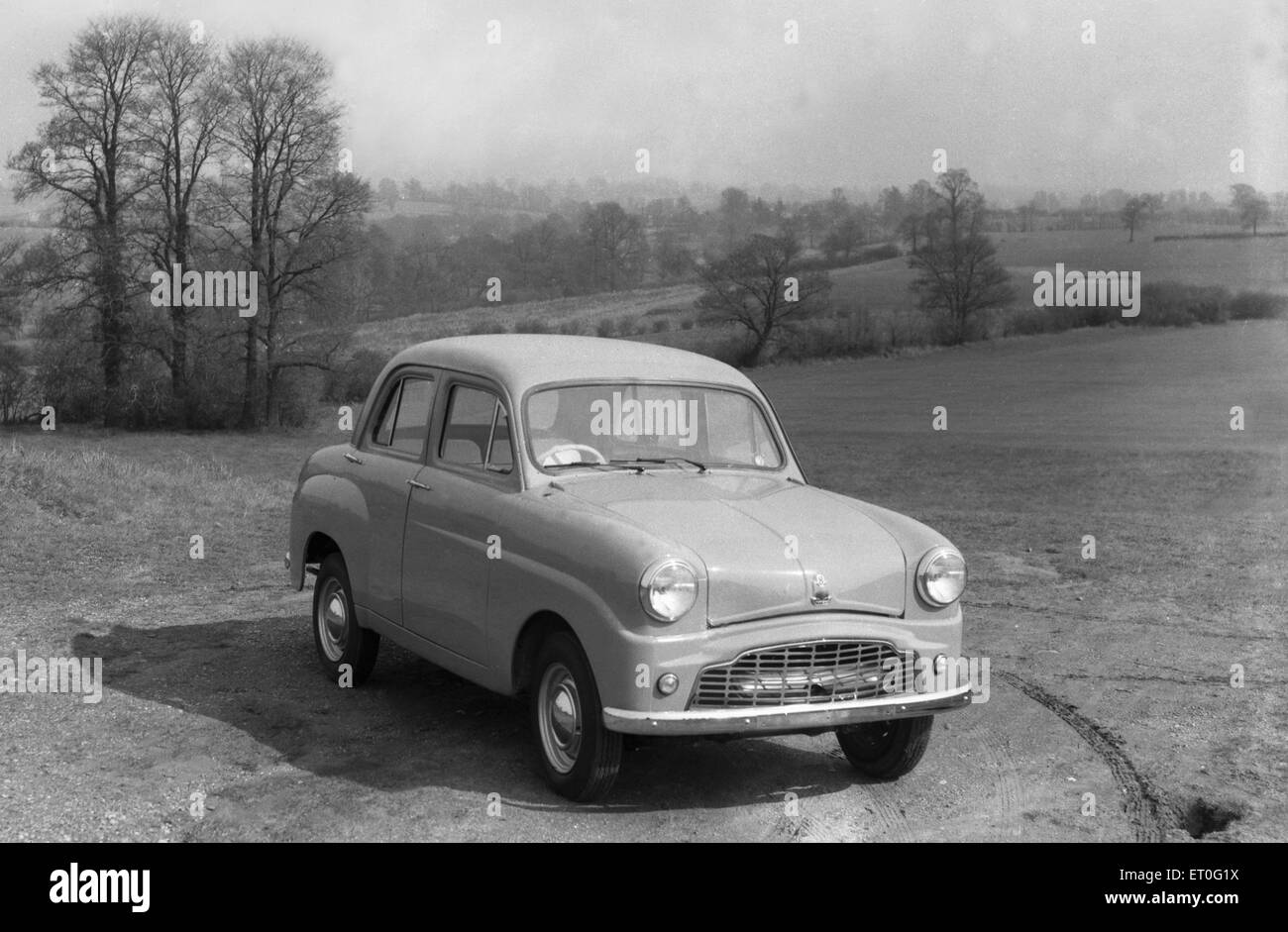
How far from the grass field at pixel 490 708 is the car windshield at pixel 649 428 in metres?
1.45

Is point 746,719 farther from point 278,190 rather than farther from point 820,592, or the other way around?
point 278,190

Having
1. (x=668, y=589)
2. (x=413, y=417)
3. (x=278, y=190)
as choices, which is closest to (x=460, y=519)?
(x=413, y=417)

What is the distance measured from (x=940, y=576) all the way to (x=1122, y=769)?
147 centimetres

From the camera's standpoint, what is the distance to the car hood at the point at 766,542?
589 cm

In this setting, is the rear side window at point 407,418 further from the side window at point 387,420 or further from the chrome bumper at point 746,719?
the chrome bumper at point 746,719

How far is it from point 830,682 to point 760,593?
0.48 metres

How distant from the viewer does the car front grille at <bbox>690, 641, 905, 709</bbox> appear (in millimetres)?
5852

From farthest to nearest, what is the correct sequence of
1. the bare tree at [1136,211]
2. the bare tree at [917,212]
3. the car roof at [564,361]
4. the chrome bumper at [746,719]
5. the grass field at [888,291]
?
1. the bare tree at [1136,211]
2. the bare tree at [917,212]
3. the grass field at [888,291]
4. the car roof at [564,361]
5. the chrome bumper at [746,719]

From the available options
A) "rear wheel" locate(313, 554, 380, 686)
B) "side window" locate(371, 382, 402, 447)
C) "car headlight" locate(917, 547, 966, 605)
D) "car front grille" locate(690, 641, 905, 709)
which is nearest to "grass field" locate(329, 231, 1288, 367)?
"rear wheel" locate(313, 554, 380, 686)

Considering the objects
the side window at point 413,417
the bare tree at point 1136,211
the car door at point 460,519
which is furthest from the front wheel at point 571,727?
the bare tree at point 1136,211

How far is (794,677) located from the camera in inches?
233

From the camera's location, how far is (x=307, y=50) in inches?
2352

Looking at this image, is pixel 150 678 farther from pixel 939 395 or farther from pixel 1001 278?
pixel 1001 278

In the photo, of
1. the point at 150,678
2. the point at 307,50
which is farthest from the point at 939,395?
the point at 150,678
